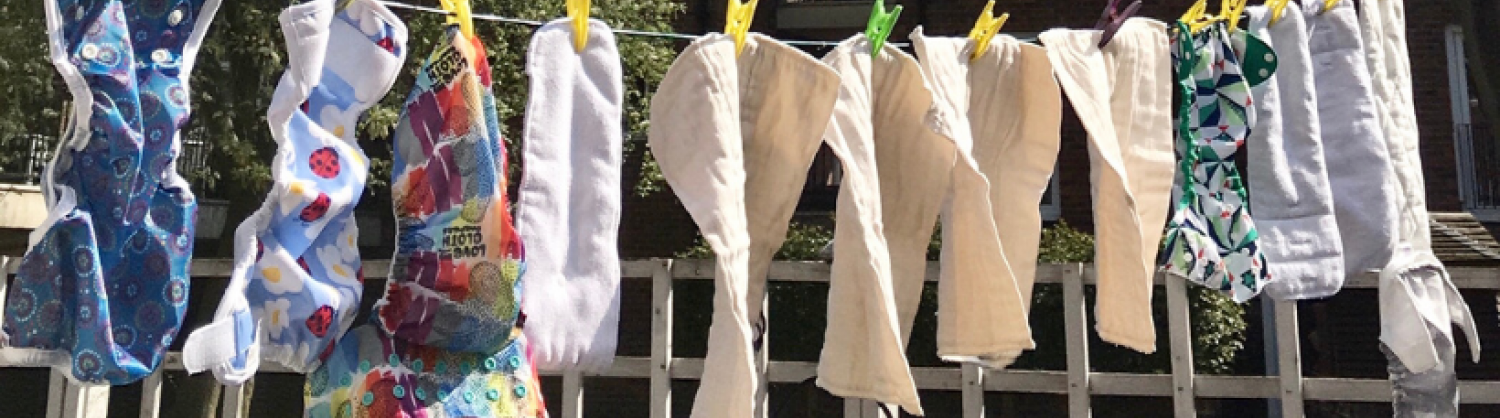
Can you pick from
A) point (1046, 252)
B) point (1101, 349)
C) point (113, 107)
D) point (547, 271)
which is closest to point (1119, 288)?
point (547, 271)

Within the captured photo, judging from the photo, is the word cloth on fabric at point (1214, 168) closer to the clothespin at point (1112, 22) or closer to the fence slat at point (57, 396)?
the clothespin at point (1112, 22)

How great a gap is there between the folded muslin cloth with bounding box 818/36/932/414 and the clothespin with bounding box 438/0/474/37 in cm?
65

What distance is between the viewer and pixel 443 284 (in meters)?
1.68

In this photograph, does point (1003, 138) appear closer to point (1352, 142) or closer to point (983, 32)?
point (983, 32)

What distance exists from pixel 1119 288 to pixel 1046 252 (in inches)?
149

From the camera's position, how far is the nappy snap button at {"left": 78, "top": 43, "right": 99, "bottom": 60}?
5.18ft

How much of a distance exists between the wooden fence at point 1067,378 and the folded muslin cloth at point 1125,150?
0.43 metres

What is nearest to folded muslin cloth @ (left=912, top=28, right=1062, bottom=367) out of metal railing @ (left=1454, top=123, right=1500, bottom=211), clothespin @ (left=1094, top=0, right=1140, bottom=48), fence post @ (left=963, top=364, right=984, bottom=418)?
clothespin @ (left=1094, top=0, right=1140, bottom=48)

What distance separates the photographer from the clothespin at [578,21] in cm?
190

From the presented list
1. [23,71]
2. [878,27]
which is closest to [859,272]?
[878,27]

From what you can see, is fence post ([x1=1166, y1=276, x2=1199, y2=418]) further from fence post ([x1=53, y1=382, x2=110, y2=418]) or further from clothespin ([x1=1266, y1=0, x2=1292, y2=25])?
fence post ([x1=53, y1=382, x2=110, y2=418])

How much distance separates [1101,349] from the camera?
5316 millimetres

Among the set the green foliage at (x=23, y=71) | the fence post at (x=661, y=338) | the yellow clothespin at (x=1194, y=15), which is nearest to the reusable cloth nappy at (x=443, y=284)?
the fence post at (x=661, y=338)

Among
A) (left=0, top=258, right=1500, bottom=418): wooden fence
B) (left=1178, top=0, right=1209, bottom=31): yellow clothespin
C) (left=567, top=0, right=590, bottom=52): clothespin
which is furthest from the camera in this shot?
(left=0, top=258, right=1500, bottom=418): wooden fence
